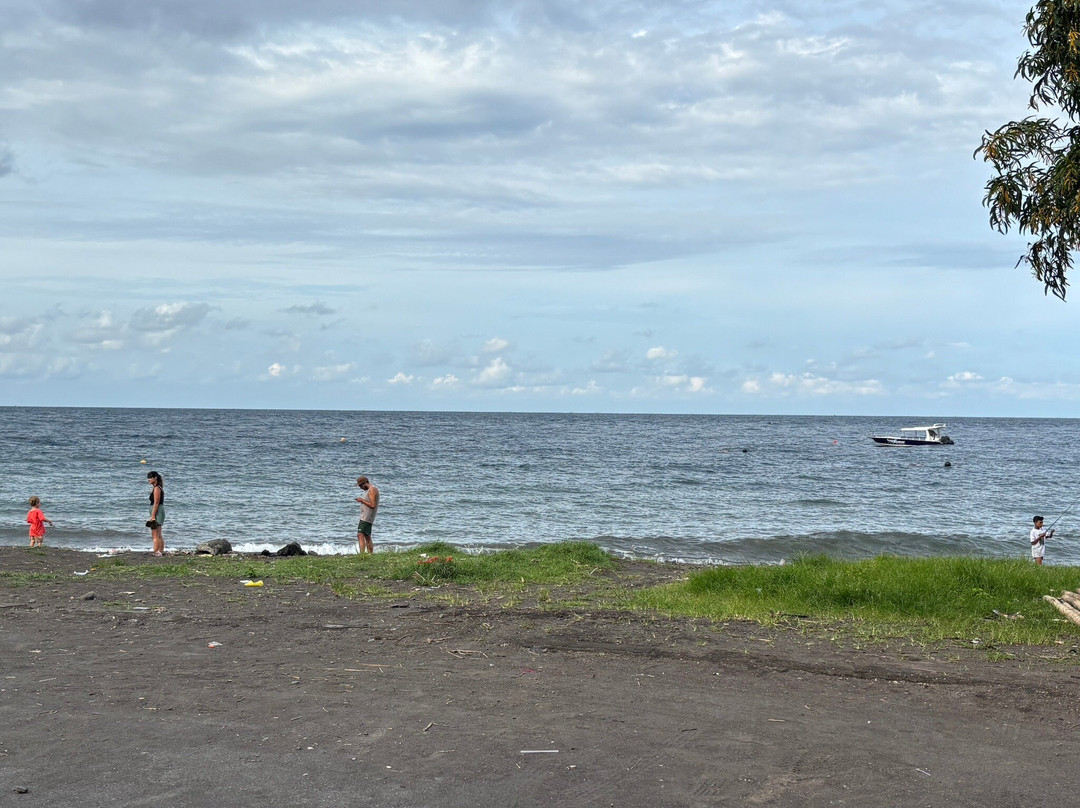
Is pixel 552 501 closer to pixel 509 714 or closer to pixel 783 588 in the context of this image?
pixel 783 588

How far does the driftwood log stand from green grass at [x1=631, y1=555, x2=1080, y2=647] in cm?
10

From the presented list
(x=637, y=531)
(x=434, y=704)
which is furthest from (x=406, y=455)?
(x=434, y=704)

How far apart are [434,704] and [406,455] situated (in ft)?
186

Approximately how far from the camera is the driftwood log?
11.1 m

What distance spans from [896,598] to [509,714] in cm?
690

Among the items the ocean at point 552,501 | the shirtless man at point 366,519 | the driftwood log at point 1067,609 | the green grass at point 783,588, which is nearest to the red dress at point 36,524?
the ocean at point 552,501

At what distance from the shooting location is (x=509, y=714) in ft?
23.9

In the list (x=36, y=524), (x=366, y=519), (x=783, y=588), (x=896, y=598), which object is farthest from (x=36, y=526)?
(x=896, y=598)

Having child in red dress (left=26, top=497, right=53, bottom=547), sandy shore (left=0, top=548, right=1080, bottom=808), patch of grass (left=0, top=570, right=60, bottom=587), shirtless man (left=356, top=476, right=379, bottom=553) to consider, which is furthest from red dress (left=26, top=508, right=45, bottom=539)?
sandy shore (left=0, top=548, right=1080, bottom=808)

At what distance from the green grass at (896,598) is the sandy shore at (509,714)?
83 centimetres

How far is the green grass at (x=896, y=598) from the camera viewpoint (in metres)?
10.9

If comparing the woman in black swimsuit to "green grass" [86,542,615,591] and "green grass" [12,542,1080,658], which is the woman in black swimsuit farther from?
"green grass" [12,542,1080,658]

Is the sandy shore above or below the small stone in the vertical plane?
above

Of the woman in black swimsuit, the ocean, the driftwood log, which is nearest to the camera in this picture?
the driftwood log
